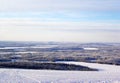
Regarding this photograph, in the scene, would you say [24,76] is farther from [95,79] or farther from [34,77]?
[95,79]

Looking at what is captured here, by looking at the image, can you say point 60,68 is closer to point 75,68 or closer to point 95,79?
point 75,68

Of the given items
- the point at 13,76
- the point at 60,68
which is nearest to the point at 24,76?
the point at 13,76

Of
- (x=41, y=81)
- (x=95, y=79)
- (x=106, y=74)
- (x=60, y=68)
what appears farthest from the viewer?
(x=60, y=68)

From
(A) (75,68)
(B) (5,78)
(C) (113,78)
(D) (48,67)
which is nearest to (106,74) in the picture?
(C) (113,78)

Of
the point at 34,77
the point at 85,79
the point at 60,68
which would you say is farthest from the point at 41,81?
the point at 60,68

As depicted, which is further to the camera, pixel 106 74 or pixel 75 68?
pixel 75 68

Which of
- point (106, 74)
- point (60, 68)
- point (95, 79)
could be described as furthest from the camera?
point (60, 68)

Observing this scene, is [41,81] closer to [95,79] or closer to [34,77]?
[34,77]

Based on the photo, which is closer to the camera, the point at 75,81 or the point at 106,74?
the point at 75,81

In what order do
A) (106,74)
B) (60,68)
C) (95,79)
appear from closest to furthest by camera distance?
(95,79), (106,74), (60,68)
